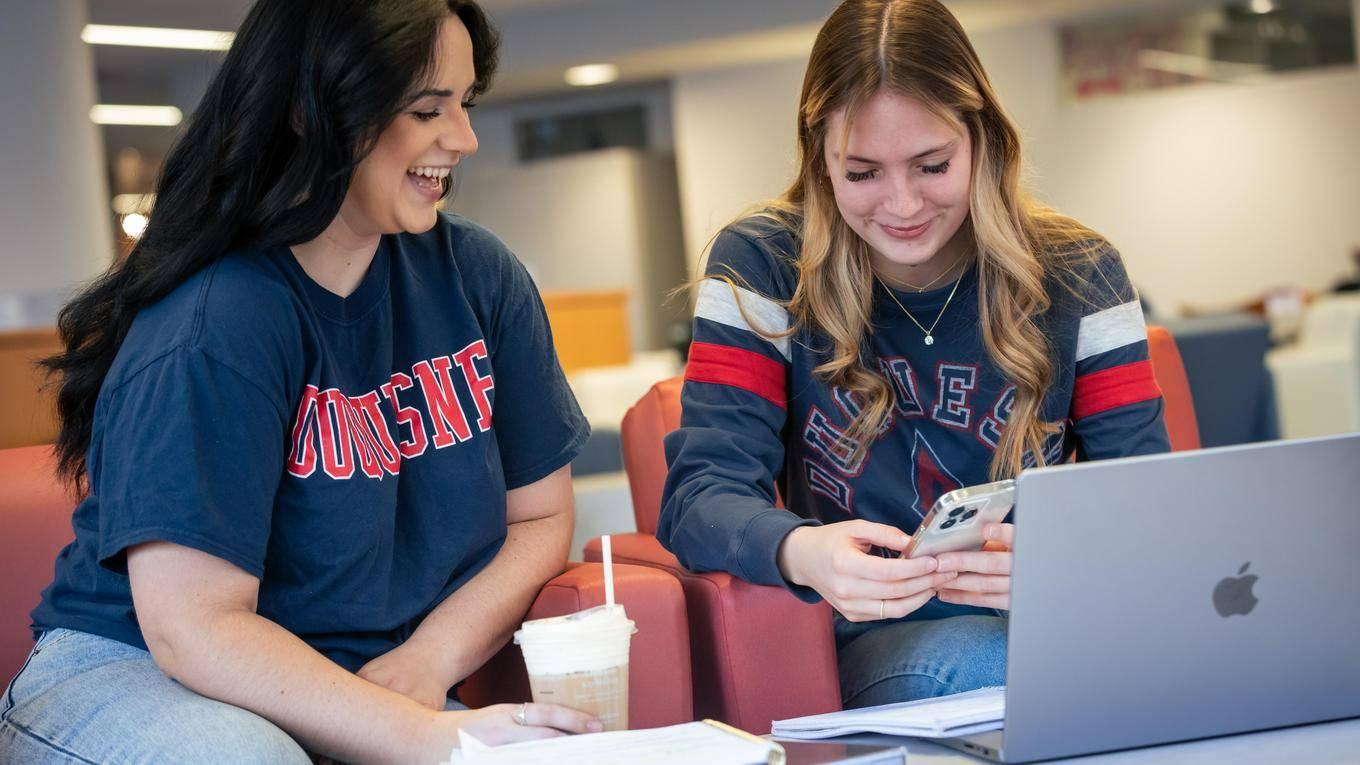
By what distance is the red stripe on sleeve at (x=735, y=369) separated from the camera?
1699 mm

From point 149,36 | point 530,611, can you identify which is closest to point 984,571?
point 530,611

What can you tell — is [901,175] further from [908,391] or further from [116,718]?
[116,718]

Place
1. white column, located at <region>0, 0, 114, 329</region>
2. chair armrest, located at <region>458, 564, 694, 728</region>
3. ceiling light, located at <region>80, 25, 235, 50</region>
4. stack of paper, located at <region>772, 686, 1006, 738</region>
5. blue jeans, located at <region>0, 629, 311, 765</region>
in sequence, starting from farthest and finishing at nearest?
ceiling light, located at <region>80, 25, 235, 50</region>, white column, located at <region>0, 0, 114, 329</region>, chair armrest, located at <region>458, 564, 694, 728</region>, blue jeans, located at <region>0, 629, 311, 765</region>, stack of paper, located at <region>772, 686, 1006, 738</region>

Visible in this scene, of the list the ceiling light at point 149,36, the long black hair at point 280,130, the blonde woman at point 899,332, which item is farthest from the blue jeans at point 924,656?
the ceiling light at point 149,36

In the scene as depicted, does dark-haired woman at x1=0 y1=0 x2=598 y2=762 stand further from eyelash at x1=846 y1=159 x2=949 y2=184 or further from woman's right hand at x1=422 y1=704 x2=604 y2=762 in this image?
eyelash at x1=846 y1=159 x2=949 y2=184

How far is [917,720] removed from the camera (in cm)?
115

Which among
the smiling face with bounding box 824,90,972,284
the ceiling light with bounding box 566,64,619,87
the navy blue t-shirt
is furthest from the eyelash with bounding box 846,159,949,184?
the ceiling light with bounding box 566,64,619,87

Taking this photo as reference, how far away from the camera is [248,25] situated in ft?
4.64

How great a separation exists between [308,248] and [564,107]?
933 cm

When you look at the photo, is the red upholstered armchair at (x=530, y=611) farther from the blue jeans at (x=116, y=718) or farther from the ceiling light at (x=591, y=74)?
the ceiling light at (x=591, y=74)

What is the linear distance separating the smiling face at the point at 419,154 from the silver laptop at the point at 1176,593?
77 centimetres

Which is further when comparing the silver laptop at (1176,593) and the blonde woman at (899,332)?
the blonde woman at (899,332)

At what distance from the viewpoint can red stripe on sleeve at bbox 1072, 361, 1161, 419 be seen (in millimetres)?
1691

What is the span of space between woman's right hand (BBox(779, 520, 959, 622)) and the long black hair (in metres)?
0.61
